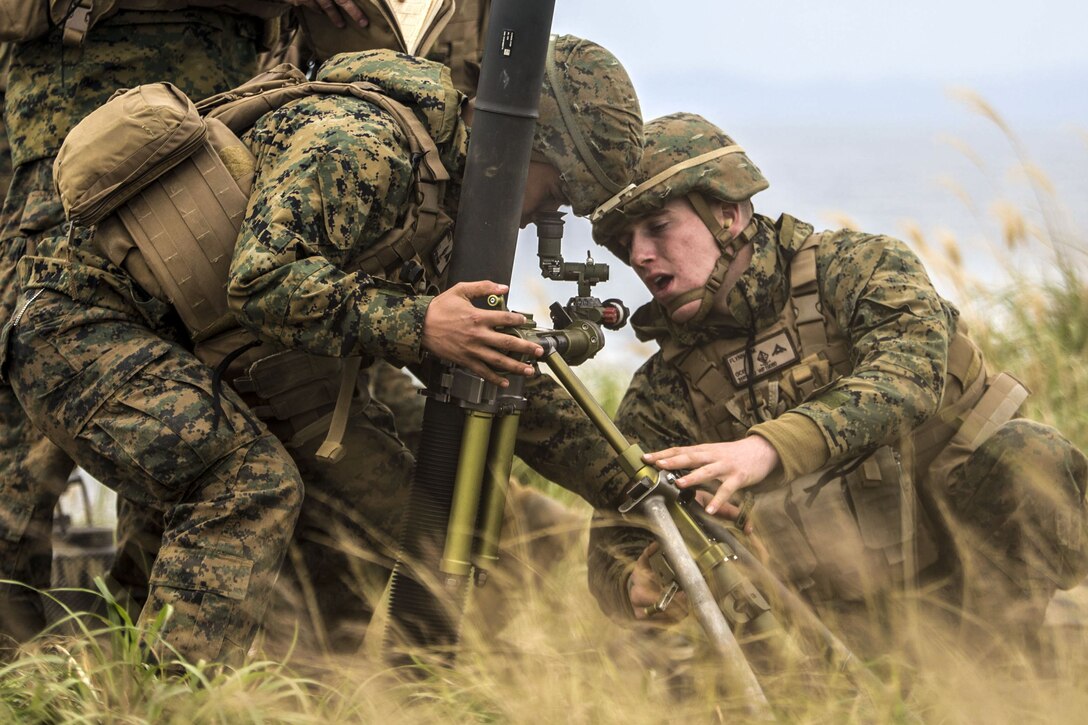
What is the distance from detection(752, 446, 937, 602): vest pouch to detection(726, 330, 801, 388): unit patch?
0.40 metres

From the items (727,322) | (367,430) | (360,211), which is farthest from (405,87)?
(727,322)

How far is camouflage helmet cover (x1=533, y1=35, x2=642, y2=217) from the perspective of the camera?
4.09 m

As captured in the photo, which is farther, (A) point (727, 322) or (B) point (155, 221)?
(A) point (727, 322)

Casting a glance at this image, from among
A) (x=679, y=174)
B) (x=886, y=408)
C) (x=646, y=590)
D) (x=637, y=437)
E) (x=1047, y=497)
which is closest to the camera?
(x=886, y=408)

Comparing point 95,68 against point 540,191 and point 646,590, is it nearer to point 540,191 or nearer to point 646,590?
point 540,191

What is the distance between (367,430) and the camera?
14.6 feet

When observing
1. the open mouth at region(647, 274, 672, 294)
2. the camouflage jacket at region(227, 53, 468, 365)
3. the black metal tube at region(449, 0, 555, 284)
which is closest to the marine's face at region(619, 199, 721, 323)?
the open mouth at region(647, 274, 672, 294)

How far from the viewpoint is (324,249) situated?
11.6ft

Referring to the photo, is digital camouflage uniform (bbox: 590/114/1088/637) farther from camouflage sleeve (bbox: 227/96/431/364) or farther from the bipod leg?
camouflage sleeve (bbox: 227/96/431/364)

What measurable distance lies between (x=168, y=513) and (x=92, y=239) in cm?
80

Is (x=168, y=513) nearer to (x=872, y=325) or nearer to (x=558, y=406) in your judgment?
(x=558, y=406)

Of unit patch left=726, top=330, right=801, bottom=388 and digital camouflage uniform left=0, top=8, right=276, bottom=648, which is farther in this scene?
unit patch left=726, top=330, right=801, bottom=388

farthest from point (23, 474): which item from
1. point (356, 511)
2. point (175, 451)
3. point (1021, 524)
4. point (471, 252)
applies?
point (1021, 524)

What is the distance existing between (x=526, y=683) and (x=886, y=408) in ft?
4.70
